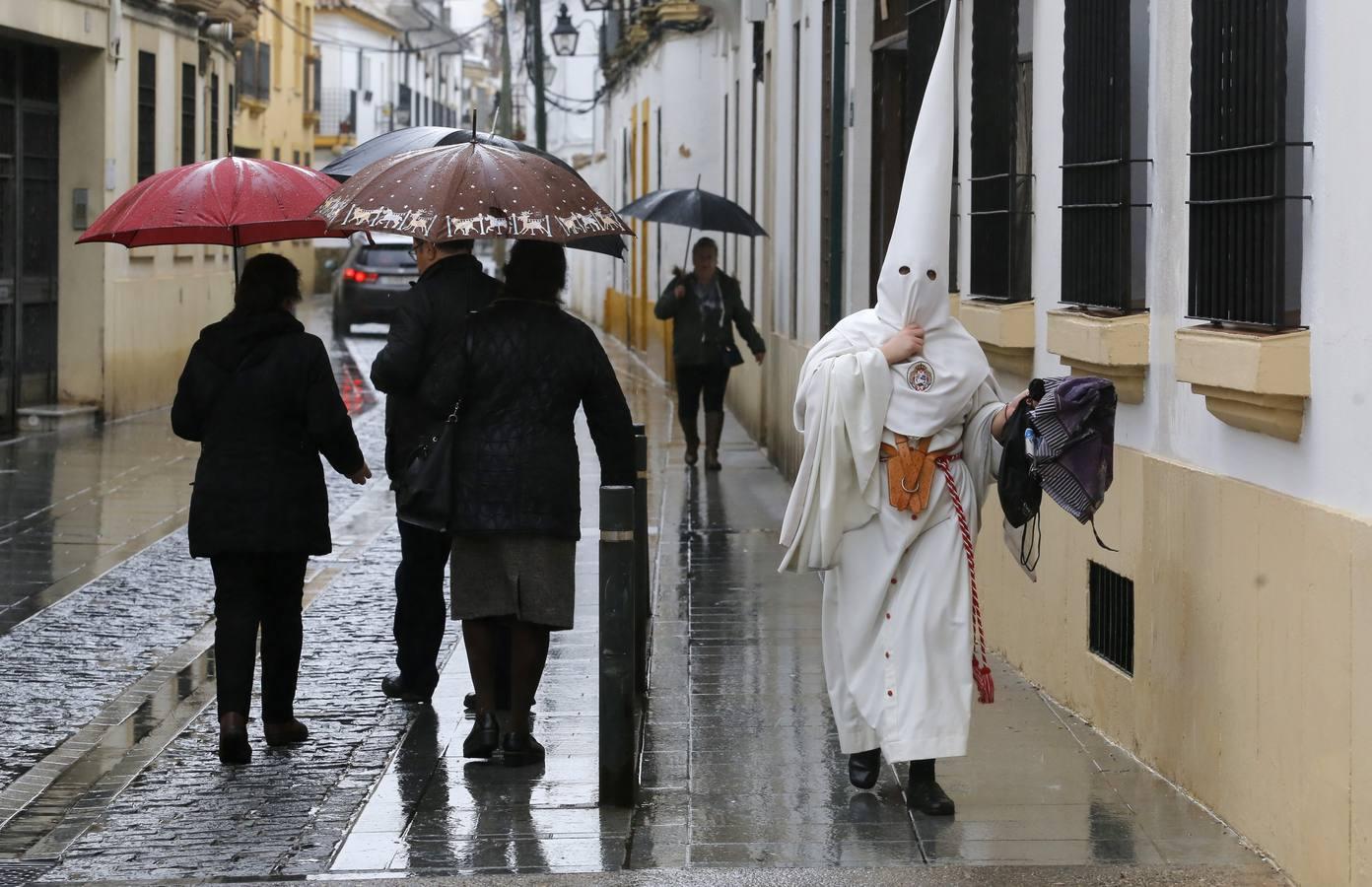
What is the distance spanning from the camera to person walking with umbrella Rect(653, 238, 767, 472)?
15.4 m

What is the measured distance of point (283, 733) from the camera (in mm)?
6957

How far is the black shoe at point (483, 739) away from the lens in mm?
6707

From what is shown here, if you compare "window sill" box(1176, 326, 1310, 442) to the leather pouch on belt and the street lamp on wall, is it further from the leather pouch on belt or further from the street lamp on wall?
the street lamp on wall

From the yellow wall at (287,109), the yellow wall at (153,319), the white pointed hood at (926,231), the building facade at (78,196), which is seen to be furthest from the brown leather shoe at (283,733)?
the yellow wall at (287,109)

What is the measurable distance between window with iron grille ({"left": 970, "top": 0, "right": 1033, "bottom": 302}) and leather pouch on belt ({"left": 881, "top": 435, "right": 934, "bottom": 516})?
7.30 ft

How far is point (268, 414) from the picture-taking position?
6738mm

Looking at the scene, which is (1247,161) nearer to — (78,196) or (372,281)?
(78,196)

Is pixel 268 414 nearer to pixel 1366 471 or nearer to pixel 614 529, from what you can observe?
pixel 614 529

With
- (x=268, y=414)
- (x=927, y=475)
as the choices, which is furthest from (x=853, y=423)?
(x=268, y=414)

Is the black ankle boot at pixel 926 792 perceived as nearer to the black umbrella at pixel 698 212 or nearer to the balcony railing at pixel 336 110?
the black umbrella at pixel 698 212

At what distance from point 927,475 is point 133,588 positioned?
537 cm

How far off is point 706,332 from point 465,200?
29.9ft

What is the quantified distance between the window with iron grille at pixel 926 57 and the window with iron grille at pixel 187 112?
1280 cm

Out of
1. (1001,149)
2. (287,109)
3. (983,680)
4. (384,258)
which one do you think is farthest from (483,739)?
(287,109)
